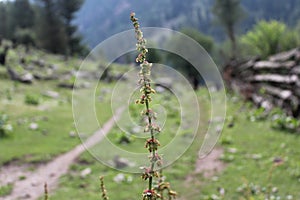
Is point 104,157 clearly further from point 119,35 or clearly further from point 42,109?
point 42,109

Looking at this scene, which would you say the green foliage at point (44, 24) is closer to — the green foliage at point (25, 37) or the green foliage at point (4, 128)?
the green foliage at point (25, 37)

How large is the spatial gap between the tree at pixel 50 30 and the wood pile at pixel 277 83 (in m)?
32.1

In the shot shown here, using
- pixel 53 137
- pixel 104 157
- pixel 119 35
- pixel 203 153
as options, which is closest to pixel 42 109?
pixel 53 137

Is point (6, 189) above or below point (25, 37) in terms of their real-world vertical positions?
below

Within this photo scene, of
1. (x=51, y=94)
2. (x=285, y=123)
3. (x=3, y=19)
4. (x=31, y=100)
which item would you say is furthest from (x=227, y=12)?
(x=3, y=19)

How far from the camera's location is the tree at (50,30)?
44938 millimetres

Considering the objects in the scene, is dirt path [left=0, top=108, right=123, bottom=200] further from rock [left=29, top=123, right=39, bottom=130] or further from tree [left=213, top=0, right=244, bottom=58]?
tree [left=213, top=0, right=244, bottom=58]

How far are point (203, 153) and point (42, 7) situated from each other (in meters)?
43.0

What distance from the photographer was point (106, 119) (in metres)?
15.6

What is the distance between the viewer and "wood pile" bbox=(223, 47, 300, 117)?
35.4ft

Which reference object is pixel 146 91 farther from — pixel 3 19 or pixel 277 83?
pixel 3 19

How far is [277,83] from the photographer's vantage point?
1302cm

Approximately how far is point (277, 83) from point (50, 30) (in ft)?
123

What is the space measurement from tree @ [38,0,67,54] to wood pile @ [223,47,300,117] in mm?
32125
